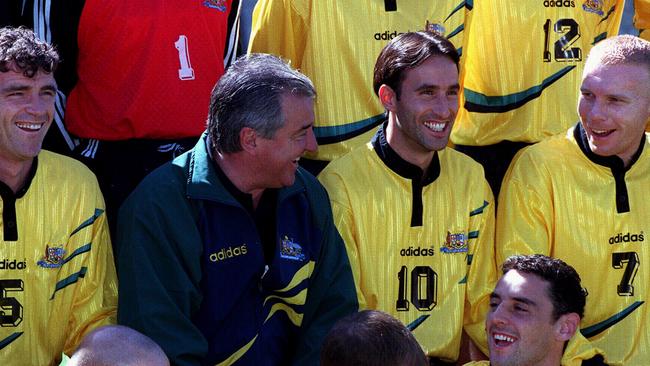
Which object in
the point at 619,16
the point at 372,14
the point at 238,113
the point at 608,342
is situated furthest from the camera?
the point at 619,16

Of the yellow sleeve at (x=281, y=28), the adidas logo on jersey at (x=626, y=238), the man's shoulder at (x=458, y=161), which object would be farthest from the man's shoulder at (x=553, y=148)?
the yellow sleeve at (x=281, y=28)

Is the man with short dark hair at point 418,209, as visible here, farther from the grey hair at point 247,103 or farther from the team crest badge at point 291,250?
the grey hair at point 247,103

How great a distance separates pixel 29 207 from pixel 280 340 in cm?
114

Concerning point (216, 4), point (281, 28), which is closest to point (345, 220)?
point (281, 28)

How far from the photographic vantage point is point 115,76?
6074 millimetres

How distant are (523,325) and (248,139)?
1400mm

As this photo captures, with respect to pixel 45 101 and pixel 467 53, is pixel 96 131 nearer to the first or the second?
pixel 45 101

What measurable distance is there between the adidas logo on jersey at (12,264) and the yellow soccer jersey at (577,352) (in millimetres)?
1886

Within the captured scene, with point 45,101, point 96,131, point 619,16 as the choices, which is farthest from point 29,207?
point 619,16

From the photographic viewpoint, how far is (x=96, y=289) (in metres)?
5.40

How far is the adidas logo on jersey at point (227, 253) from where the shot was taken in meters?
5.18

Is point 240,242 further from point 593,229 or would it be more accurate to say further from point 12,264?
point 593,229

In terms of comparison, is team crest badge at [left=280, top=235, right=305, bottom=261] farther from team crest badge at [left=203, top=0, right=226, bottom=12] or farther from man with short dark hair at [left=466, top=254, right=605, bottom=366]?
team crest badge at [left=203, top=0, right=226, bottom=12]

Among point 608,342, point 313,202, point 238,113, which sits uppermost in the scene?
point 238,113
